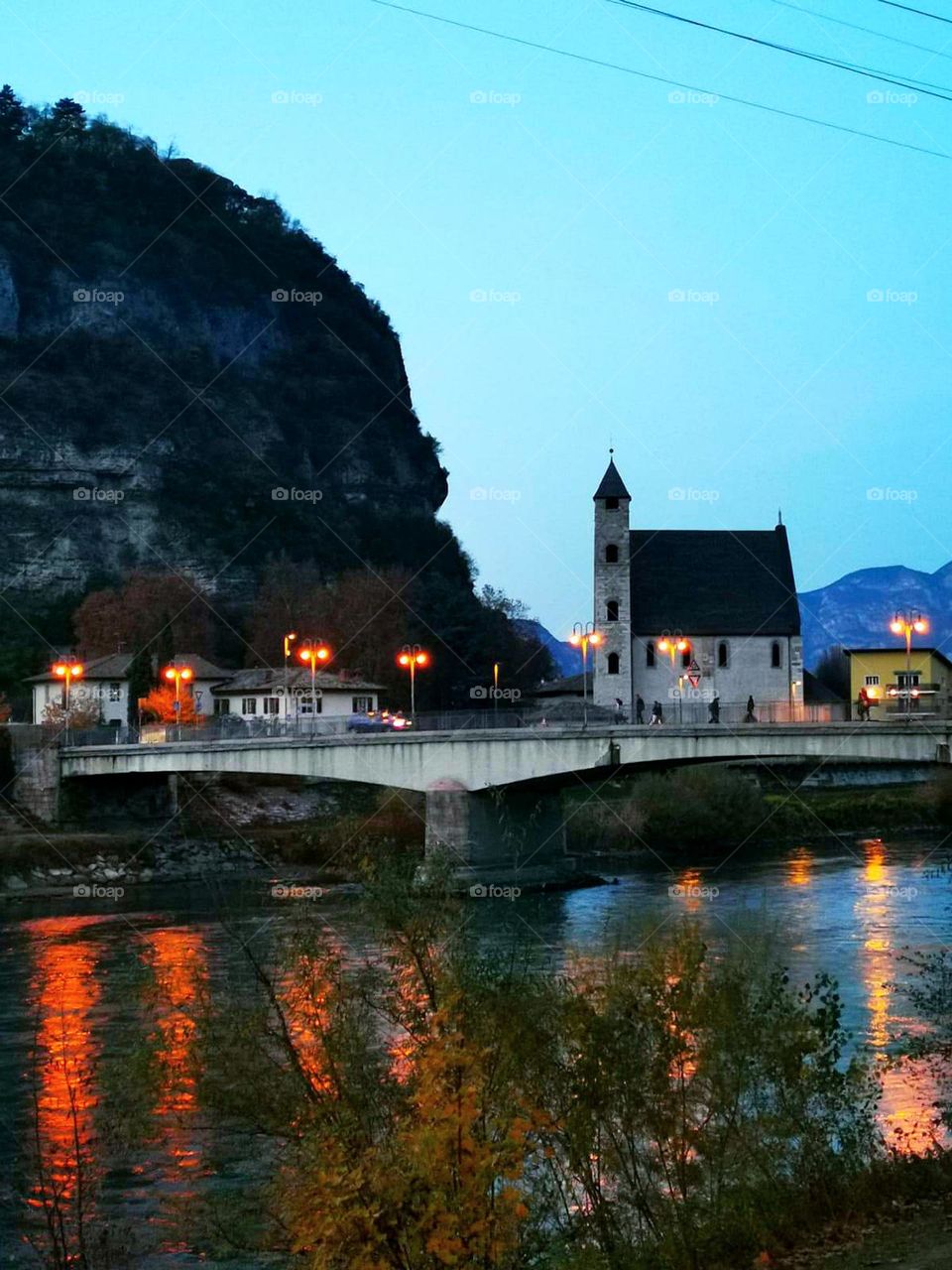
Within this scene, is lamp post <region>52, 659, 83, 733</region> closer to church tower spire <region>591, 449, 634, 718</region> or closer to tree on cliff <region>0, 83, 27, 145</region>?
church tower spire <region>591, 449, 634, 718</region>

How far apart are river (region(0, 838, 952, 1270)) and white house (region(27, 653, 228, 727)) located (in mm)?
34532

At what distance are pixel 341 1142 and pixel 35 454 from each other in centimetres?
13280

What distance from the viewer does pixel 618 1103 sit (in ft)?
49.9

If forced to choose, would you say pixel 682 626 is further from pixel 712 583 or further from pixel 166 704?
pixel 166 704

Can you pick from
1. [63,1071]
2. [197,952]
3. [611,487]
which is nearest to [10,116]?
[611,487]

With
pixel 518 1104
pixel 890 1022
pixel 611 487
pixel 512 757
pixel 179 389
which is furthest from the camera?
pixel 179 389

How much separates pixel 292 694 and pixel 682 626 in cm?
2106

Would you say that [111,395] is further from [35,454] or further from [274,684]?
[274,684]

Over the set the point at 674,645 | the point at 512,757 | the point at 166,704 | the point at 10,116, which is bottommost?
the point at 512,757

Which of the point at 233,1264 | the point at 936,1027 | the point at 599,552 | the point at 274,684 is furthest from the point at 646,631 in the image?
the point at 233,1264

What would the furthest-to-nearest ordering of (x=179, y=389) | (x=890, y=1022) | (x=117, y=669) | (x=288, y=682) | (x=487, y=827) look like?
(x=179, y=389), (x=117, y=669), (x=288, y=682), (x=487, y=827), (x=890, y=1022)

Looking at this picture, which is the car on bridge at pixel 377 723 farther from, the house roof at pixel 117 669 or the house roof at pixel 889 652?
the house roof at pixel 117 669

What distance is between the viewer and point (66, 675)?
83.5 m

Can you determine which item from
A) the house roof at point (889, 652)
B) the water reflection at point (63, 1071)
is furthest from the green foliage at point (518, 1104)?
the house roof at point (889, 652)
